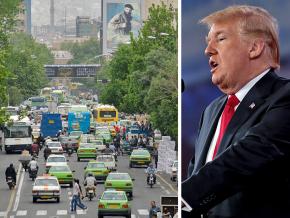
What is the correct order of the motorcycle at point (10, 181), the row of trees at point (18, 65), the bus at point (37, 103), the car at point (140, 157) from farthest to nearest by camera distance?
the row of trees at point (18, 65)
the bus at point (37, 103)
the motorcycle at point (10, 181)
the car at point (140, 157)

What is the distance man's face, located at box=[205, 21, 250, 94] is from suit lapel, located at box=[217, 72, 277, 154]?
0.07 m

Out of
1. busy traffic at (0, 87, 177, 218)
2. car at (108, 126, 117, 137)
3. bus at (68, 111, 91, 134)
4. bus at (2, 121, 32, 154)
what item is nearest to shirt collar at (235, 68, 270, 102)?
busy traffic at (0, 87, 177, 218)

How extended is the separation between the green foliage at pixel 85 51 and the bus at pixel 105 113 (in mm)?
1450

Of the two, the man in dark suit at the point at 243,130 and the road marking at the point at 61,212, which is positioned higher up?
the man in dark suit at the point at 243,130

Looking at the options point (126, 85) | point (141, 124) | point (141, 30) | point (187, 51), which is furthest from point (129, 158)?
point (187, 51)

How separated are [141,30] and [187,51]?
1194 cm

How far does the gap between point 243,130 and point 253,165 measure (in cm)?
11

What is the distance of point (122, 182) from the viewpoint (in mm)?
13141

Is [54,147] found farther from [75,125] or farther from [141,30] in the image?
[141,30]

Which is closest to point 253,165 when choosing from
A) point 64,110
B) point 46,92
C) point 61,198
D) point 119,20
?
point 64,110

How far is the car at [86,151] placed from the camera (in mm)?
13102

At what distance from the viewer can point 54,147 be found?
1320 cm

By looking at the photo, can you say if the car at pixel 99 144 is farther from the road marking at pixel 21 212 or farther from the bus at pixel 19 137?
the road marking at pixel 21 212

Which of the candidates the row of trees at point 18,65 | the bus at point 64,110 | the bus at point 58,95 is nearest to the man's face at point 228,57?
the bus at point 64,110
